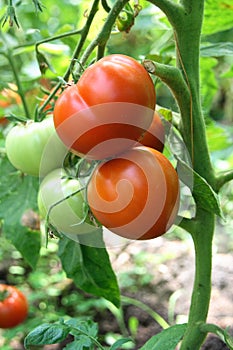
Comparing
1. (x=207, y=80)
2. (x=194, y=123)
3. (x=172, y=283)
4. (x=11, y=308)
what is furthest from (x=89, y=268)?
(x=172, y=283)

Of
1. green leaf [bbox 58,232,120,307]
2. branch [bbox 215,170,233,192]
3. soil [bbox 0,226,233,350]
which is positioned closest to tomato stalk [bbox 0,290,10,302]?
soil [bbox 0,226,233,350]

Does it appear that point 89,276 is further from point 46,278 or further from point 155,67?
point 46,278

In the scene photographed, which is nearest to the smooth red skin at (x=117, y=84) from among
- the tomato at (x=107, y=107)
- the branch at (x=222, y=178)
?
the tomato at (x=107, y=107)

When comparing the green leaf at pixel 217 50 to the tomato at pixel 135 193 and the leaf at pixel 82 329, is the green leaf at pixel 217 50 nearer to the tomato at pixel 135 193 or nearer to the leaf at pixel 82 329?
the tomato at pixel 135 193

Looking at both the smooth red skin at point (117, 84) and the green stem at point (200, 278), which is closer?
the smooth red skin at point (117, 84)

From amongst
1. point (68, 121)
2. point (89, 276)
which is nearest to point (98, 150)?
point (68, 121)

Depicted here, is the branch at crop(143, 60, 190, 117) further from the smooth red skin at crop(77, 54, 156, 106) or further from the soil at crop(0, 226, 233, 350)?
the soil at crop(0, 226, 233, 350)
